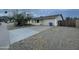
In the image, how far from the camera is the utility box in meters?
1.59

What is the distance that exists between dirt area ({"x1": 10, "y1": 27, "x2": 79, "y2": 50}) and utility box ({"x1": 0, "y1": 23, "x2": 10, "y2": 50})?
2.8 inches

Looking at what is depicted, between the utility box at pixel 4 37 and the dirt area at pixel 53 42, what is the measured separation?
0.24 feet

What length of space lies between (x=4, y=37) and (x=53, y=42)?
60cm

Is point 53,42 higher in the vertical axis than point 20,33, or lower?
lower

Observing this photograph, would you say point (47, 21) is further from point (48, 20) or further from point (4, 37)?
point (4, 37)

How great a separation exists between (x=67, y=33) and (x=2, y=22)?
0.81 metres

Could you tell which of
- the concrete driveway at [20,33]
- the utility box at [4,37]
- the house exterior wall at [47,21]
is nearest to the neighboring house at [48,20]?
the house exterior wall at [47,21]

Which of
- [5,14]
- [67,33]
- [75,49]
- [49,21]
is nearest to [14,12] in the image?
[5,14]

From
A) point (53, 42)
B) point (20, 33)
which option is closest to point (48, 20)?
point (53, 42)

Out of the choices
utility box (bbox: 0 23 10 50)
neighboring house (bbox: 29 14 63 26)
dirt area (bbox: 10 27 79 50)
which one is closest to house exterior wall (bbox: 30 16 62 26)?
neighboring house (bbox: 29 14 63 26)

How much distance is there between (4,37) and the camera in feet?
5.21

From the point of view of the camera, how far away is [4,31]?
63.2 inches

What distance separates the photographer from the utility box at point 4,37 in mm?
1587
